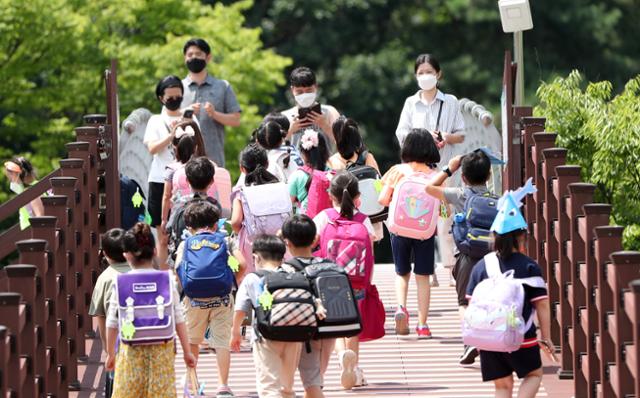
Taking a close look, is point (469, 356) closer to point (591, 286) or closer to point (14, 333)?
point (591, 286)

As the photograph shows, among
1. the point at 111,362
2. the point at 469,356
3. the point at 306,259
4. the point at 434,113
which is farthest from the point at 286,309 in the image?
the point at 434,113

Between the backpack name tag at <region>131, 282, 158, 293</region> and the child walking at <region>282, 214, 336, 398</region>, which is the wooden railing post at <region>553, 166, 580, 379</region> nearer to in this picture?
the child walking at <region>282, 214, 336, 398</region>

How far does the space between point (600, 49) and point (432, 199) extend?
30.7 meters

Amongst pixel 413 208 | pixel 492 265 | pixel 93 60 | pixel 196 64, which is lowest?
pixel 492 265

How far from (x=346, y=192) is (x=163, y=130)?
11.6 feet

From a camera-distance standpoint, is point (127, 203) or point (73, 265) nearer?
point (73, 265)

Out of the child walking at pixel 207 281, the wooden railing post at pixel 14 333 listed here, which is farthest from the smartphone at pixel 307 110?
the wooden railing post at pixel 14 333

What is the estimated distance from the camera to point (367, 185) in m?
11.6

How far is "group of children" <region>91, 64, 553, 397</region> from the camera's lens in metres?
8.46

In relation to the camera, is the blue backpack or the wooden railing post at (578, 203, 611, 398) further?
the blue backpack

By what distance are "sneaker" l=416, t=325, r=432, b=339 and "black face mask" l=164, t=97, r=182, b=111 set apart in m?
2.87

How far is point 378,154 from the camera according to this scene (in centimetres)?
3875

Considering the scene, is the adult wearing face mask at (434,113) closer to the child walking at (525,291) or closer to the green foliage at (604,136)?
the green foliage at (604,136)

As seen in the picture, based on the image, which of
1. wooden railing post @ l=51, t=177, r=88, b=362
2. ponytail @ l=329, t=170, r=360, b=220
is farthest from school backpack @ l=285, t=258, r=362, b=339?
wooden railing post @ l=51, t=177, r=88, b=362
